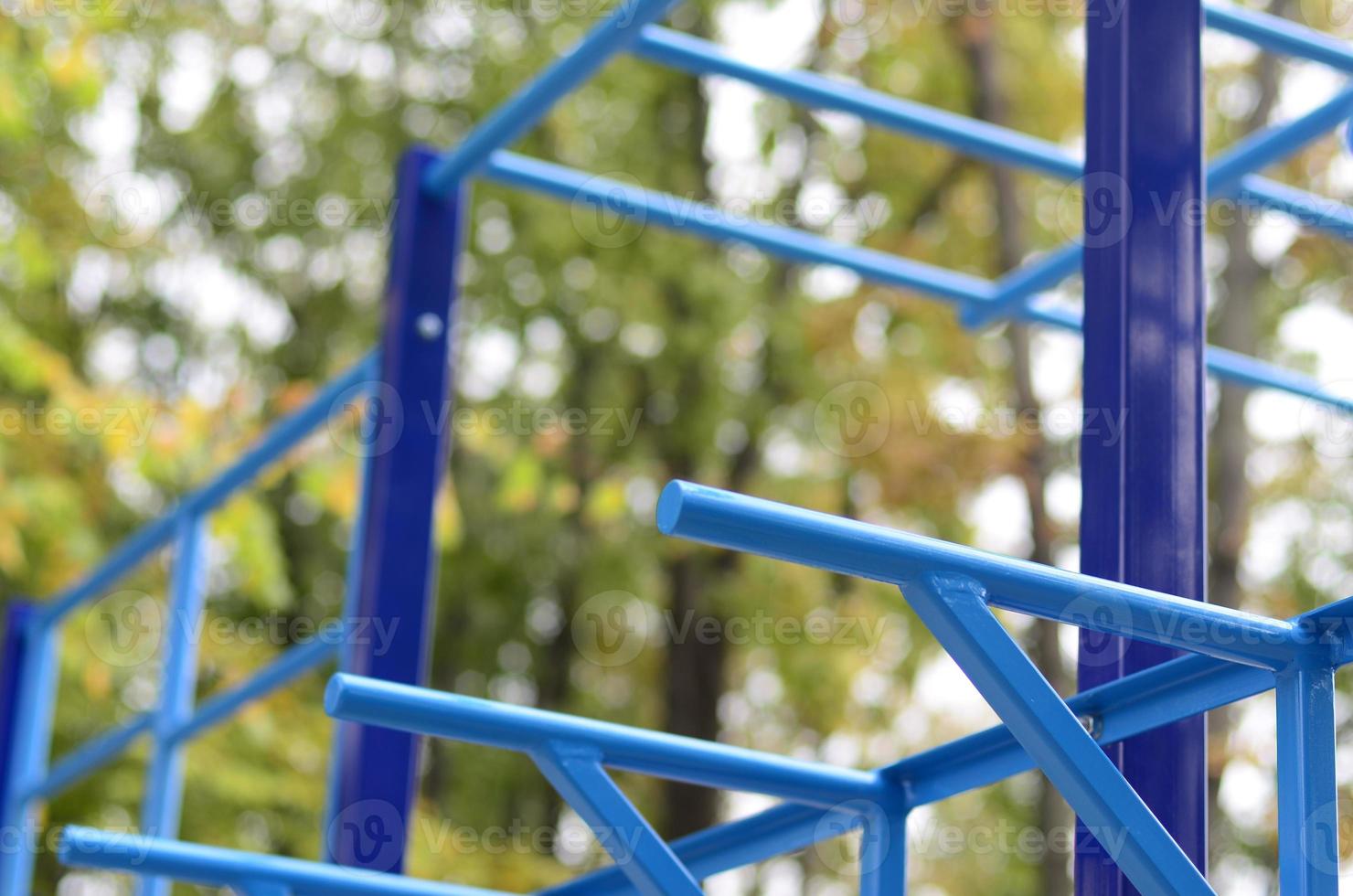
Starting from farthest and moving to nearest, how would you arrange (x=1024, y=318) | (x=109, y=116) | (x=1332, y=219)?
1. (x=109, y=116)
2. (x=1024, y=318)
3. (x=1332, y=219)

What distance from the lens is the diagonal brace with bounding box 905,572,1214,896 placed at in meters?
0.87

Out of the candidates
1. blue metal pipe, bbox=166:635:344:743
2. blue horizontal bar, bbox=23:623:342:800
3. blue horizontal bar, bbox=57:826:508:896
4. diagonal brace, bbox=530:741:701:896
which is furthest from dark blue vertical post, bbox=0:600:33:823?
diagonal brace, bbox=530:741:701:896

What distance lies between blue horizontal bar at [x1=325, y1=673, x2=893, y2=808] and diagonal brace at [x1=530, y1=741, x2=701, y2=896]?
0.04 ft

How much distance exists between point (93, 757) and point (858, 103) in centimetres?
188

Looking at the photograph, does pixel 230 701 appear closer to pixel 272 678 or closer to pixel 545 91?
pixel 272 678

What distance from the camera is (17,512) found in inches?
195

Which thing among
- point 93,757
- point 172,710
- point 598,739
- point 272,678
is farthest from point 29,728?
point 598,739

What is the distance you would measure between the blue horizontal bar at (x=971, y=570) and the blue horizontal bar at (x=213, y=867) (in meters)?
0.60

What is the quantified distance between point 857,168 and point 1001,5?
118cm

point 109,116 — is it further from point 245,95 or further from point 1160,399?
point 1160,399

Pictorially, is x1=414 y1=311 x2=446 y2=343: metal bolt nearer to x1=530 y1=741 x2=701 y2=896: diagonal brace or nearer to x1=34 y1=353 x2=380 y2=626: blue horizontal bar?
x1=34 y1=353 x2=380 y2=626: blue horizontal bar

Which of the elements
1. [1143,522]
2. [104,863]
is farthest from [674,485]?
[104,863]

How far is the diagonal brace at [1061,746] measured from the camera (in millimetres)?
874

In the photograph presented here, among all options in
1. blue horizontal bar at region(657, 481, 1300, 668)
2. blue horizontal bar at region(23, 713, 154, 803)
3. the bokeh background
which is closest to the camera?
blue horizontal bar at region(657, 481, 1300, 668)
